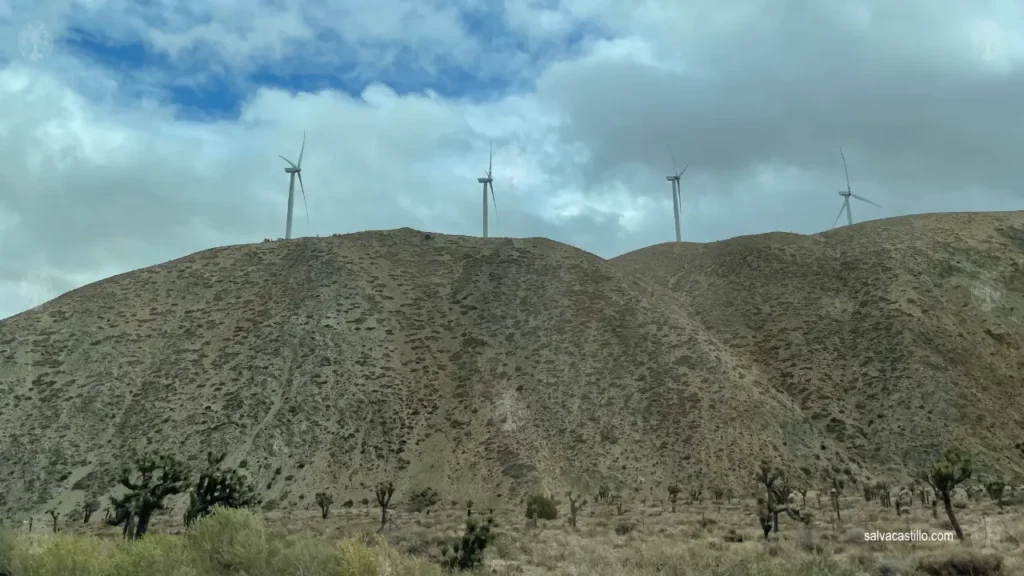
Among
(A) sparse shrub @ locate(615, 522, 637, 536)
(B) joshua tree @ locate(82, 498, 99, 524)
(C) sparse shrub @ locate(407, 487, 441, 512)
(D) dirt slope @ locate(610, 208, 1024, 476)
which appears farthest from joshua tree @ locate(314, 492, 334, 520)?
(D) dirt slope @ locate(610, 208, 1024, 476)

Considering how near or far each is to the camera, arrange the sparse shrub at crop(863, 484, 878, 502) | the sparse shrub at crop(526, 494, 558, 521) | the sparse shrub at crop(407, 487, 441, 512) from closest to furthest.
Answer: the sparse shrub at crop(526, 494, 558, 521)
the sparse shrub at crop(863, 484, 878, 502)
the sparse shrub at crop(407, 487, 441, 512)

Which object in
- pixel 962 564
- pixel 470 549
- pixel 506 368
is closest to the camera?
pixel 962 564

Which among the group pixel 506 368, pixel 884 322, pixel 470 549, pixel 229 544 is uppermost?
pixel 884 322

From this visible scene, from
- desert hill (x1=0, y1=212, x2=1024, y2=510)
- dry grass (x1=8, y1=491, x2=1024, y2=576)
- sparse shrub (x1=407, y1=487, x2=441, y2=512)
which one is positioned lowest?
sparse shrub (x1=407, y1=487, x2=441, y2=512)

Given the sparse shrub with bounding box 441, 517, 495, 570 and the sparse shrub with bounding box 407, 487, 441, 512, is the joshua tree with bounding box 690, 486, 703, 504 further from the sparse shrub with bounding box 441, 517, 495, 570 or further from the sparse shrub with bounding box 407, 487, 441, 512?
the sparse shrub with bounding box 441, 517, 495, 570

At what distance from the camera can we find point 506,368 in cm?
6400

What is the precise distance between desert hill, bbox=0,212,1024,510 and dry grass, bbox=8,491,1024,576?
66.3 ft

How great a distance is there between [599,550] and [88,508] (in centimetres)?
3774

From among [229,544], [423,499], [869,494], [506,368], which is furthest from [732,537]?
[506,368]

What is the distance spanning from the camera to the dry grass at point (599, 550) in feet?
48.2

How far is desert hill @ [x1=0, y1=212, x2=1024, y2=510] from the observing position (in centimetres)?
5272

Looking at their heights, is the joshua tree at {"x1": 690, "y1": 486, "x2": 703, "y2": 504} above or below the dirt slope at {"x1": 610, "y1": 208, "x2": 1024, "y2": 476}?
below

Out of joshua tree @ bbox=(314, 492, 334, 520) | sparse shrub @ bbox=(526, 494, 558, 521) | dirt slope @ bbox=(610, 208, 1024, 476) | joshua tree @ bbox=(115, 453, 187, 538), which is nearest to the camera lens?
joshua tree @ bbox=(115, 453, 187, 538)

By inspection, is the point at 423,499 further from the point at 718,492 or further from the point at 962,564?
the point at 962,564
